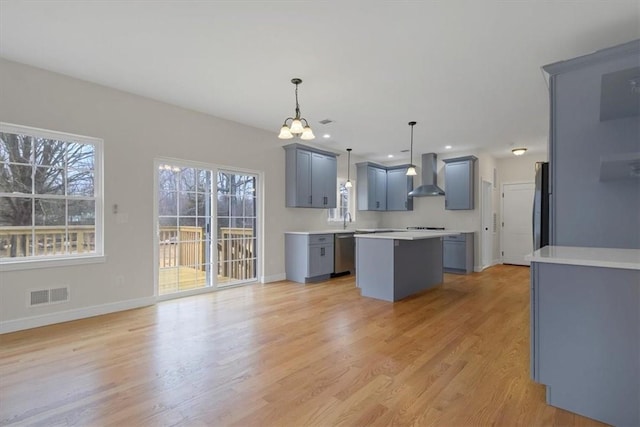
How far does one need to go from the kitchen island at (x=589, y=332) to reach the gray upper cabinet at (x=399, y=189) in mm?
5710

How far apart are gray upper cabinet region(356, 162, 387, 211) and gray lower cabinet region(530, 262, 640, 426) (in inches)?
218

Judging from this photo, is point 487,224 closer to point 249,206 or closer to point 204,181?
point 249,206

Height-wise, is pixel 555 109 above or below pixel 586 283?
above

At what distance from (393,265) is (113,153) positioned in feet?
12.5

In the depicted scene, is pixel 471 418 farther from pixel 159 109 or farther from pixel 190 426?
pixel 159 109

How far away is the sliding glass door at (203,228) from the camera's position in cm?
442

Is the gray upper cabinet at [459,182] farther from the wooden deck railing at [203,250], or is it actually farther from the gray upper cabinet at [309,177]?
the wooden deck railing at [203,250]

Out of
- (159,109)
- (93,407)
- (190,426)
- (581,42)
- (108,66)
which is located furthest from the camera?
(159,109)

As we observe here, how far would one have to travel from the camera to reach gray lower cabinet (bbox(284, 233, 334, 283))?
559 cm

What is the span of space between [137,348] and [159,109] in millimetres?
3025

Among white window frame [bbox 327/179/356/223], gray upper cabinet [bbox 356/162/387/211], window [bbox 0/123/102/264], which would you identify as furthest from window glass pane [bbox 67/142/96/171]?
gray upper cabinet [bbox 356/162/387/211]

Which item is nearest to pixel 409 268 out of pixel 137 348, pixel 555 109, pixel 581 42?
pixel 555 109

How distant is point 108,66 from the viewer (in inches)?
128

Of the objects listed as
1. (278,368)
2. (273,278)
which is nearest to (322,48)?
(278,368)
